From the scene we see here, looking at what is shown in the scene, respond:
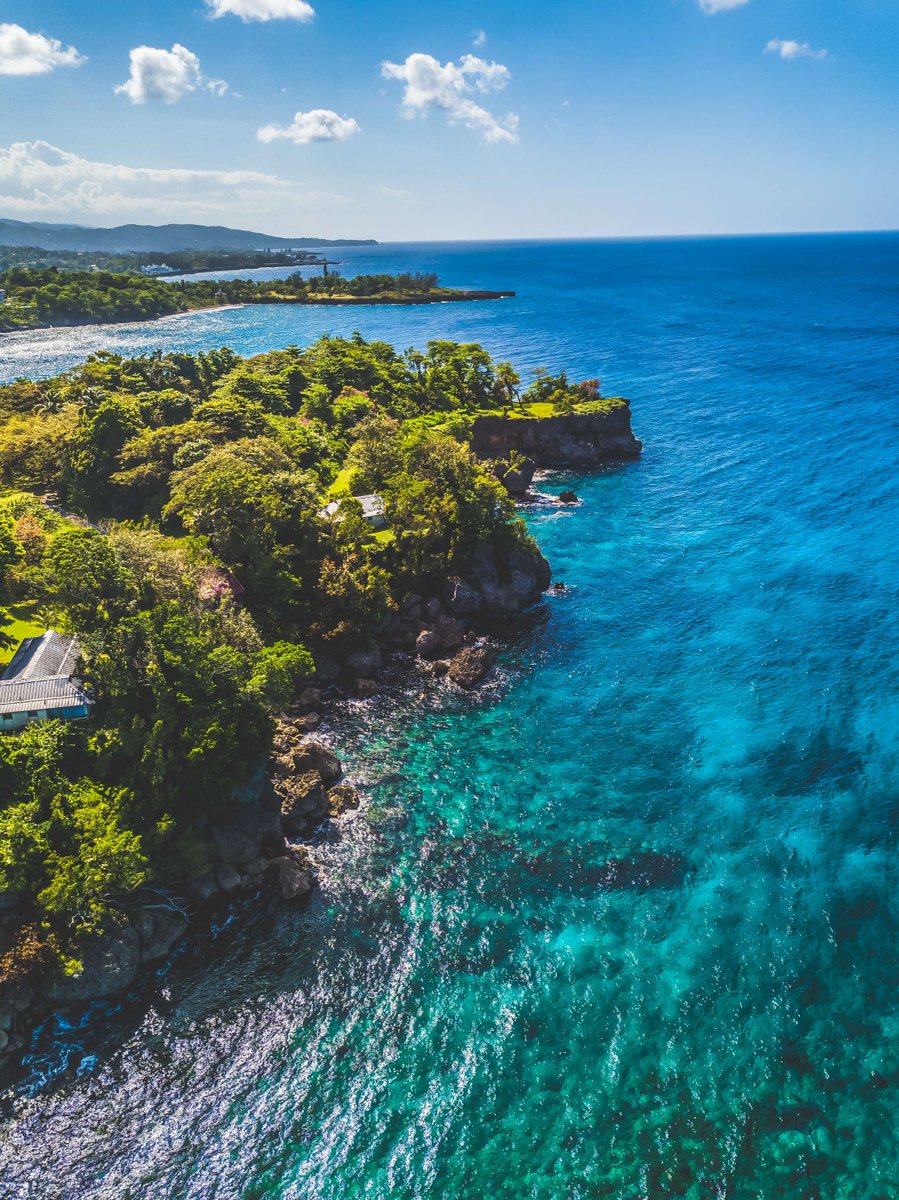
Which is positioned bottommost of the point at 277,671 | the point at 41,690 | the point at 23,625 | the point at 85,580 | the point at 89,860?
the point at 89,860

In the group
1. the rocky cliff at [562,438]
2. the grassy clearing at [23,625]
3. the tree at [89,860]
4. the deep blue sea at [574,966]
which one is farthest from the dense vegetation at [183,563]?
the deep blue sea at [574,966]

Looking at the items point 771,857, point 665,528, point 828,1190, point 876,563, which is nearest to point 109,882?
point 828,1190

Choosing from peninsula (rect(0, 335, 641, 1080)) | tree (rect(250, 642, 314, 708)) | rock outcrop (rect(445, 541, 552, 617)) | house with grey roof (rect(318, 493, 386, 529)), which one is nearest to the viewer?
peninsula (rect(0, 335, 641, 1080))

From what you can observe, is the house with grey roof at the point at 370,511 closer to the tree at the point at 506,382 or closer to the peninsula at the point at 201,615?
the peninsula at the point at 201,615

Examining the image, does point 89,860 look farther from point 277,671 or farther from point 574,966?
point 574,966

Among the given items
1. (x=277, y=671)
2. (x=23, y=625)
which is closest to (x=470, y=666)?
(x=277, y=671)

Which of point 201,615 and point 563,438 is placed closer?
point 201,615

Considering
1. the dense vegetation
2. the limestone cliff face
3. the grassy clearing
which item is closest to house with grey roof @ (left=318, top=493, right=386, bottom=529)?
the dense vegetation

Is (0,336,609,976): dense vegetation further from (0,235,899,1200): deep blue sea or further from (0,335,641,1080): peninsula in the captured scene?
(0,235,899,1200): deep blue sea
